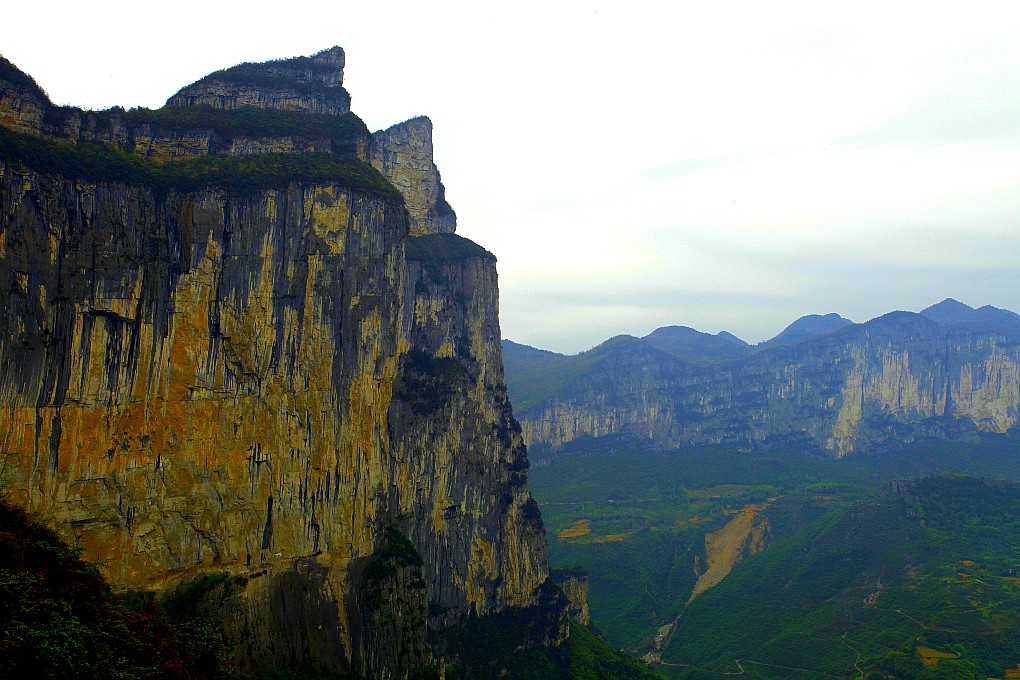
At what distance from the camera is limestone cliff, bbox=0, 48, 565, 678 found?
119 feet

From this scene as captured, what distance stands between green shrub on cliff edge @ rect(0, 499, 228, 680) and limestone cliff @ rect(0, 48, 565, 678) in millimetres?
6218

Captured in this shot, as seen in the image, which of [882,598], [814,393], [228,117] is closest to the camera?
[228,117]

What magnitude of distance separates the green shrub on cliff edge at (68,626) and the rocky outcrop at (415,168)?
48.8 metres

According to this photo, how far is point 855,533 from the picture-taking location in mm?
101000

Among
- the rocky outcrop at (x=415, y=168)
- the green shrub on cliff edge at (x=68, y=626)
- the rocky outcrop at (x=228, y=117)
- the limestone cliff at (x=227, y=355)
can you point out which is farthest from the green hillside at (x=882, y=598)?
the rocky outcrop at (x=228, y=117)

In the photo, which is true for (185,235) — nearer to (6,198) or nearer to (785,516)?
(6,198)

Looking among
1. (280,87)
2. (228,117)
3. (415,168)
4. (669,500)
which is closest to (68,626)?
(228,117)

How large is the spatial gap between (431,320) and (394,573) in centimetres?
2648

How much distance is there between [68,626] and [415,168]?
59.0 m

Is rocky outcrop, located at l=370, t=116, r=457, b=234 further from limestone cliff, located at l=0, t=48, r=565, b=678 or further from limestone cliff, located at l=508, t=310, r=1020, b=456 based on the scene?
limestone cliff, located at l=508, t=310, r=1020, b=456

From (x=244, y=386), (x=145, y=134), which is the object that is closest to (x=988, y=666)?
(x=244, y=386)

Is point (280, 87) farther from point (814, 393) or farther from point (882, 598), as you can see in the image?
point (814, 393)

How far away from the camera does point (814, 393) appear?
7279 inches

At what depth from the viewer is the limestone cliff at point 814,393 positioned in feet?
560
